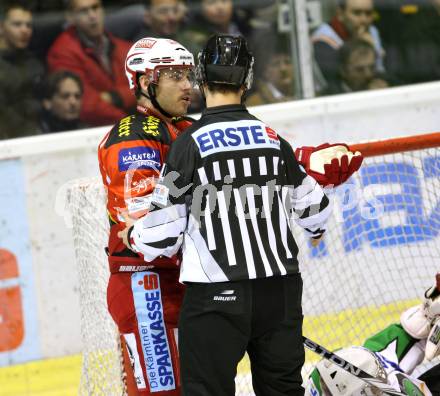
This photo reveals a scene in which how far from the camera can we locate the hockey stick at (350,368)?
126 inches

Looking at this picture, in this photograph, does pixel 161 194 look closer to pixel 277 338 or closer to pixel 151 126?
pixel 151 126

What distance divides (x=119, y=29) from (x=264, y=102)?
2.84 feet

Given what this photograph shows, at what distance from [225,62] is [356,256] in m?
2.12

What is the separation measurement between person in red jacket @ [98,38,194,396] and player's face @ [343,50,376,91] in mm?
2430

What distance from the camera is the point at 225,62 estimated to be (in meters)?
2.64

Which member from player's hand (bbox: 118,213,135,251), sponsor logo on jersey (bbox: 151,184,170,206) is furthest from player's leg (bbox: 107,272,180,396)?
sponsor logo on jersey (bbox: 151,184,170,206)

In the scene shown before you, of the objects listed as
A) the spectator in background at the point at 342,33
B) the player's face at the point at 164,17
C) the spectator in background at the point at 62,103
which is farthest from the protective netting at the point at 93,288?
the spectator in background at the point at 342,33

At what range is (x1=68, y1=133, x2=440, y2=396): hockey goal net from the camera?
3742mm

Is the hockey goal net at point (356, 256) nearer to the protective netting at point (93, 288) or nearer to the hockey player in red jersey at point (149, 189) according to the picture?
the protective netting at point (93, 288)

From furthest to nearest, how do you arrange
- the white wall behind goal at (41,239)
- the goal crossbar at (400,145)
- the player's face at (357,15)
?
1. the player's face at (357,15)
2. the white wall behind goal at (41,239)
3. the goal crossbar at (400,145)

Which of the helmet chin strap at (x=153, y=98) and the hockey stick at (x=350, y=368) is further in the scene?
the hockey stick at (x=350, y=368)

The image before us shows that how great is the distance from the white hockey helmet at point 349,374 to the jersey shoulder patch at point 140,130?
111 centimetres

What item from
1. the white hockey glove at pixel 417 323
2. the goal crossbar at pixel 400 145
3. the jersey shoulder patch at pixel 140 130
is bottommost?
the white hockey glove at pixel 417 323

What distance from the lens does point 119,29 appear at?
5184 millimetres
